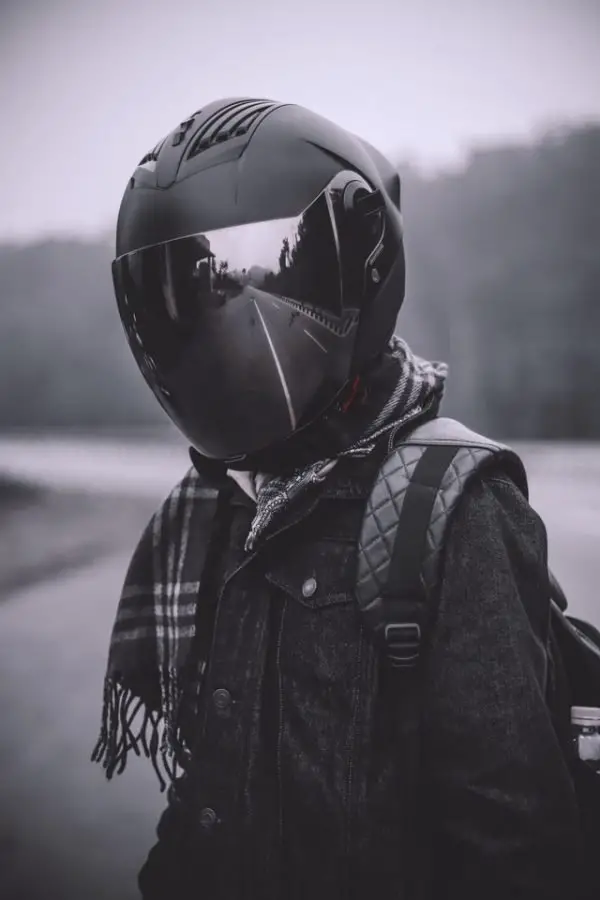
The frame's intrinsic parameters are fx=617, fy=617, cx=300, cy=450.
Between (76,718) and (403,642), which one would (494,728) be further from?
(76,718)

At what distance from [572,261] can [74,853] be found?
1.45 metres

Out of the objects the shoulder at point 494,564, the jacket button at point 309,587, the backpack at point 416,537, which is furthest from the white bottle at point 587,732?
the jacket button at point 309,587

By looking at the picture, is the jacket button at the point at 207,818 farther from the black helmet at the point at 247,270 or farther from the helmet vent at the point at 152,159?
the helmet vent at the point at 152,159

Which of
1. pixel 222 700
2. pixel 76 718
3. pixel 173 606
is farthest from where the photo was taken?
pixel 76 718

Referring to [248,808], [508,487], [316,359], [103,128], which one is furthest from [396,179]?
[103,128]

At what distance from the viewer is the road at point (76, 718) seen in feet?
3.58

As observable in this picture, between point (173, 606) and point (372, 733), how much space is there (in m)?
0.30

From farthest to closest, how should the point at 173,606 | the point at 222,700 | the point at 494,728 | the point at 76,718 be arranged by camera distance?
1. the point at 76,718
2. the point at 173,606
3. the point at 222,700
4. the point at 494,728

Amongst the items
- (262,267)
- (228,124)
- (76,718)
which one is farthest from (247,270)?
(76,718)

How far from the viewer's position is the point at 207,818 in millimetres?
590

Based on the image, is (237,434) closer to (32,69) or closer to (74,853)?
(74,853)

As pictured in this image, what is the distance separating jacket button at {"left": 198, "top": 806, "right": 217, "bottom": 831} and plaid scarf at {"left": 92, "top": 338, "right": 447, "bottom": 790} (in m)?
0.10

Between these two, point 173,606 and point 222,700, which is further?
point 173,606

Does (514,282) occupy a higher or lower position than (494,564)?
higher
